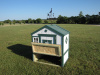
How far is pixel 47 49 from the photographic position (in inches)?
186

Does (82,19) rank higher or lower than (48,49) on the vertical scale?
higher

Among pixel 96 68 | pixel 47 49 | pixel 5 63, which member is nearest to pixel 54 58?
pixel 47 49

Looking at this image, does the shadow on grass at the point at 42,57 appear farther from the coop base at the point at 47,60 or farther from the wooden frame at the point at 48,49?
the wooden frame at the point at 48,49

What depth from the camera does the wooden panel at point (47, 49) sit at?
444 cm

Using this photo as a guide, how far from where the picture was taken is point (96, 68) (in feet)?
14.7

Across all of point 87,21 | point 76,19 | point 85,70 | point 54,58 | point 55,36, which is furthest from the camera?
point 76,19

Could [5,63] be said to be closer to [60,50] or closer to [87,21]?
[60,50]

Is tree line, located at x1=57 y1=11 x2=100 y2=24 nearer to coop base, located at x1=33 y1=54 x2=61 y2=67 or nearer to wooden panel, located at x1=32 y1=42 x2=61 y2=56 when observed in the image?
coop base, located at x1=33 y1=54 x2=61 y2=67

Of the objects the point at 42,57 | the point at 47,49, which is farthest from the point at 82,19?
the point at 47,49

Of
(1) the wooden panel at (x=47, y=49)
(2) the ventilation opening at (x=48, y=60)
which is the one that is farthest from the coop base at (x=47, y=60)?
(1) the wooden panel at (x=47, y=49)

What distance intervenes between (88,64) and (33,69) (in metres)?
2.85

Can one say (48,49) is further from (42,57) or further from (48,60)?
(42,57)

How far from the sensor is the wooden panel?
4435 millimetres

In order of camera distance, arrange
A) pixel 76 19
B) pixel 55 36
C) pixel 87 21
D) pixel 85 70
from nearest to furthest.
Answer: pixel 85 70, pixel 55 36, pixel 87 21, pixel 76 19
